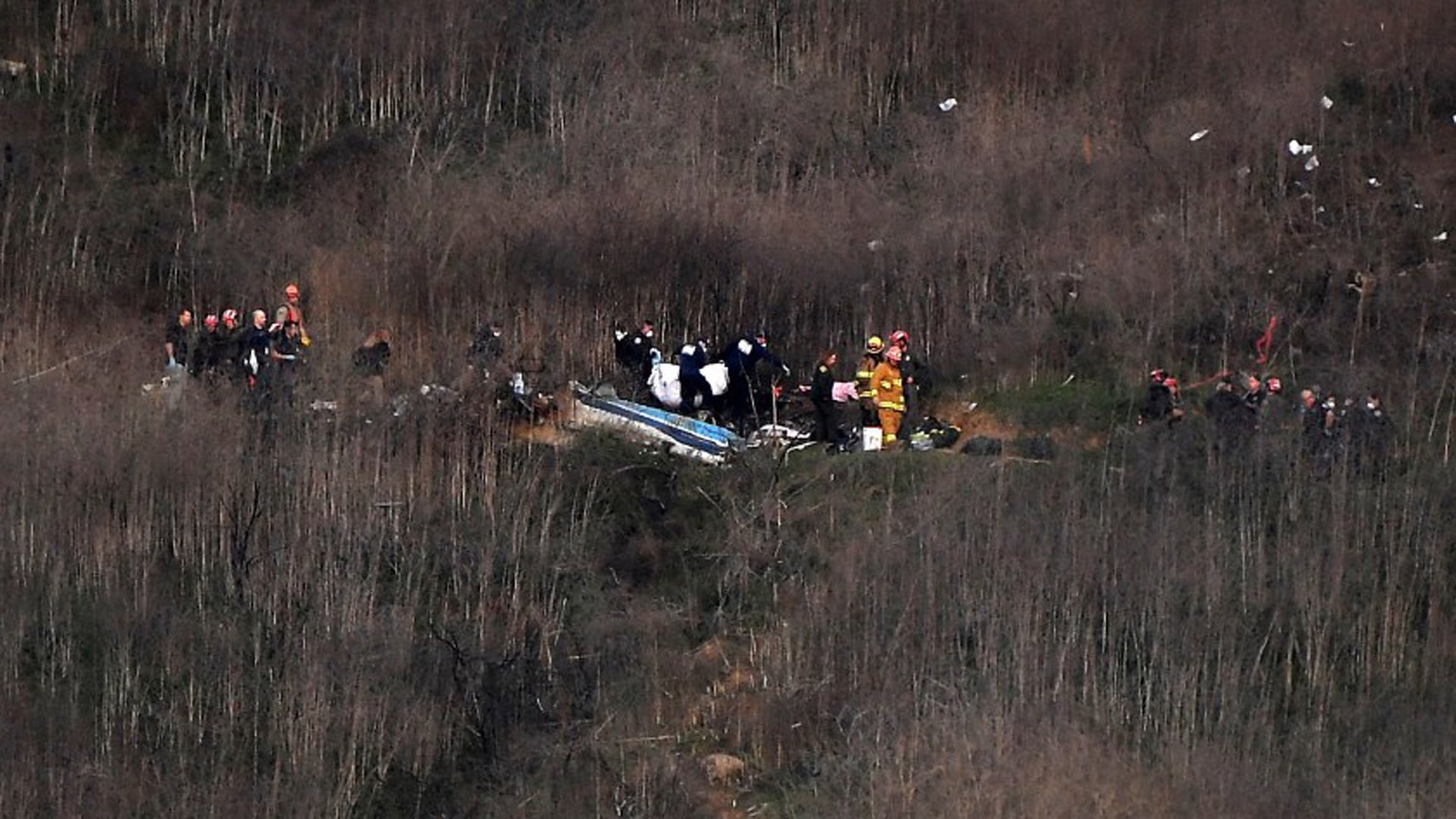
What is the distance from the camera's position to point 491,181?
3247cm

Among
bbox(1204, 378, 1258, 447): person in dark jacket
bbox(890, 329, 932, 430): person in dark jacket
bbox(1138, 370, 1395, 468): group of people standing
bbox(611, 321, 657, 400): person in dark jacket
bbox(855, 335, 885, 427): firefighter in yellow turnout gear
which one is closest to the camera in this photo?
bbox(1138, 370, 1395, 468): group of people standing

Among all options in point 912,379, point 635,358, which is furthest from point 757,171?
point 912,379

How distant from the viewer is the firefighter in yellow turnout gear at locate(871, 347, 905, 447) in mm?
26125

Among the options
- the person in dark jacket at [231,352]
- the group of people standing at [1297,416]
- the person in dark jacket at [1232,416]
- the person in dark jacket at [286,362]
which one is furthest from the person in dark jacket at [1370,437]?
the person in dark jacket at [231,352]

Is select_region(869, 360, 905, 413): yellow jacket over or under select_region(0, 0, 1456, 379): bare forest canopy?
under

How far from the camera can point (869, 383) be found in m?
26.1

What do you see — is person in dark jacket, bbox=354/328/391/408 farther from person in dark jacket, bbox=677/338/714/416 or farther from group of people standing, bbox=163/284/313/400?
person in dark jacket, bbox=677/338/714/416

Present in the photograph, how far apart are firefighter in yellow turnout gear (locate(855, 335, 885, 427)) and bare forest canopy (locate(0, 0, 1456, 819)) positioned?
431 millimetres

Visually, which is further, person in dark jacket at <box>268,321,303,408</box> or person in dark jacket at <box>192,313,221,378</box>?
person in dark jacket at <box>192,313,221,378</box>

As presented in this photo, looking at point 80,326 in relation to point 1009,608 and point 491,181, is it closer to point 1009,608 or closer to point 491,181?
point 491,181

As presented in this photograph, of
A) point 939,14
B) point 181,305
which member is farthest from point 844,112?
point 181,305

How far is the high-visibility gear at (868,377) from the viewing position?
85.7ft

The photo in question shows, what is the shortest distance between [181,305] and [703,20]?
7.78 meters

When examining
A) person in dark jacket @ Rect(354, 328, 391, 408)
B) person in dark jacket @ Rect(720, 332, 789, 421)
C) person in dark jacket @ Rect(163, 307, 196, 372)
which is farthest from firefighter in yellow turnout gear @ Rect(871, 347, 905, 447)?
person in dark jacket @ Rect(163, 307, 196, 372)
